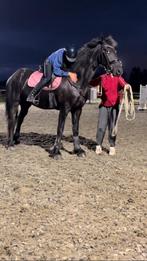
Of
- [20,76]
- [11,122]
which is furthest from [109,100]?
[11,122]

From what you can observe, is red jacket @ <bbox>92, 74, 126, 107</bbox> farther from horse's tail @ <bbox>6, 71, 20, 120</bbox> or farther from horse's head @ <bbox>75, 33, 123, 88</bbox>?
horse's tail @ <bbox>6, 71, 20, 120</bbox>

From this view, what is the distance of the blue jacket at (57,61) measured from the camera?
8.73m

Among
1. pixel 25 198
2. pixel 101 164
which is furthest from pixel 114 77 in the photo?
pixel 25 198

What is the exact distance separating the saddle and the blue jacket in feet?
0.35

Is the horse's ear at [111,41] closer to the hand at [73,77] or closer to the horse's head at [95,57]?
the horse's head at [95,57]

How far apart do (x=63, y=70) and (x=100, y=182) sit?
267 centimetres

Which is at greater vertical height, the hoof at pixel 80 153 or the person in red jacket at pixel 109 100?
the person in red jacket at pixel 109 100

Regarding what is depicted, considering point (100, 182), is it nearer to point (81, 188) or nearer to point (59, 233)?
point (81, 188)

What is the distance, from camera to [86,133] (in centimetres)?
1351

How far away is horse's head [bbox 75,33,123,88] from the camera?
8547 millimetres

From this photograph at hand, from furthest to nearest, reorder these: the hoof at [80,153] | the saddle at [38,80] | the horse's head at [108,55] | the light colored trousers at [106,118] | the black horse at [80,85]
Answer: the light colored trousers at [106,118] → the hoof at [80,153] → the saddle at [38,80] → the black horse at [80,85] → the horse's head at [108,55]

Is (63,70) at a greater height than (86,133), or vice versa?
(63,70)

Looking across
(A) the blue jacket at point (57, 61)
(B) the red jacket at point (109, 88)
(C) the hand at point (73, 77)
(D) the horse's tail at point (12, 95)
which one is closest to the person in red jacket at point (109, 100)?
(B) the red jacket at point (109, 88)

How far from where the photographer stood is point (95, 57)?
28.8 ft
